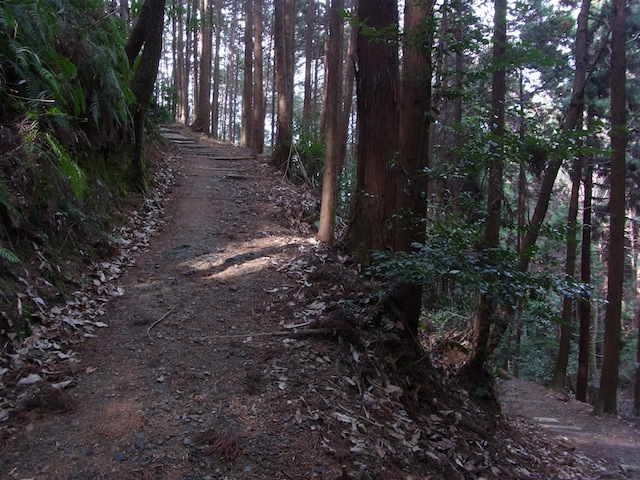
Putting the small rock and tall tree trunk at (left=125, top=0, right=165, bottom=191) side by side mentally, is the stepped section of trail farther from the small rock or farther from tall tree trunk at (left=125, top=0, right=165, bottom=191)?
tall tree trunk at (left=125, top=0, right=165, bottom=191)

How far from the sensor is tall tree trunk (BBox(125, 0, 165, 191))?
9.02m

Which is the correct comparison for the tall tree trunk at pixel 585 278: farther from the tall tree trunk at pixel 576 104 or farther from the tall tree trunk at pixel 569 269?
the tall tree trunk at pixel 576 104

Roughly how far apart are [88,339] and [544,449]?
6.60 meters

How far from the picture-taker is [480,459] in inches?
186

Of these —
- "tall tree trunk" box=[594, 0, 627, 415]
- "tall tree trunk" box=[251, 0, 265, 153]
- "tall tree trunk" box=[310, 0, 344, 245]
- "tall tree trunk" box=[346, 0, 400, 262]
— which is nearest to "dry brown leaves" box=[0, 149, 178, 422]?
"tall tree trunk" box=[310, 0, 344, 245]

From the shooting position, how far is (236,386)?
159 inches

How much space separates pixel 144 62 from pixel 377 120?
5526mm

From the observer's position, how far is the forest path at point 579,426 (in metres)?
8.32

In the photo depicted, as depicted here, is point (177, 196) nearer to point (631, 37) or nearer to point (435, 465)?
point (435, 465)

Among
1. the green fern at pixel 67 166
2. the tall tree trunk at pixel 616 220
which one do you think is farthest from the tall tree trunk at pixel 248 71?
the green fern at pixel 67 166

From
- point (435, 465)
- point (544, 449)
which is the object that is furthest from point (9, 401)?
point (544, 449)

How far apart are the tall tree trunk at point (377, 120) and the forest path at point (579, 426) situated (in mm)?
4424

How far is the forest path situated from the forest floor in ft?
1.03

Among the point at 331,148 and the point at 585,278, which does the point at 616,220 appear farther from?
the point at 331,148
